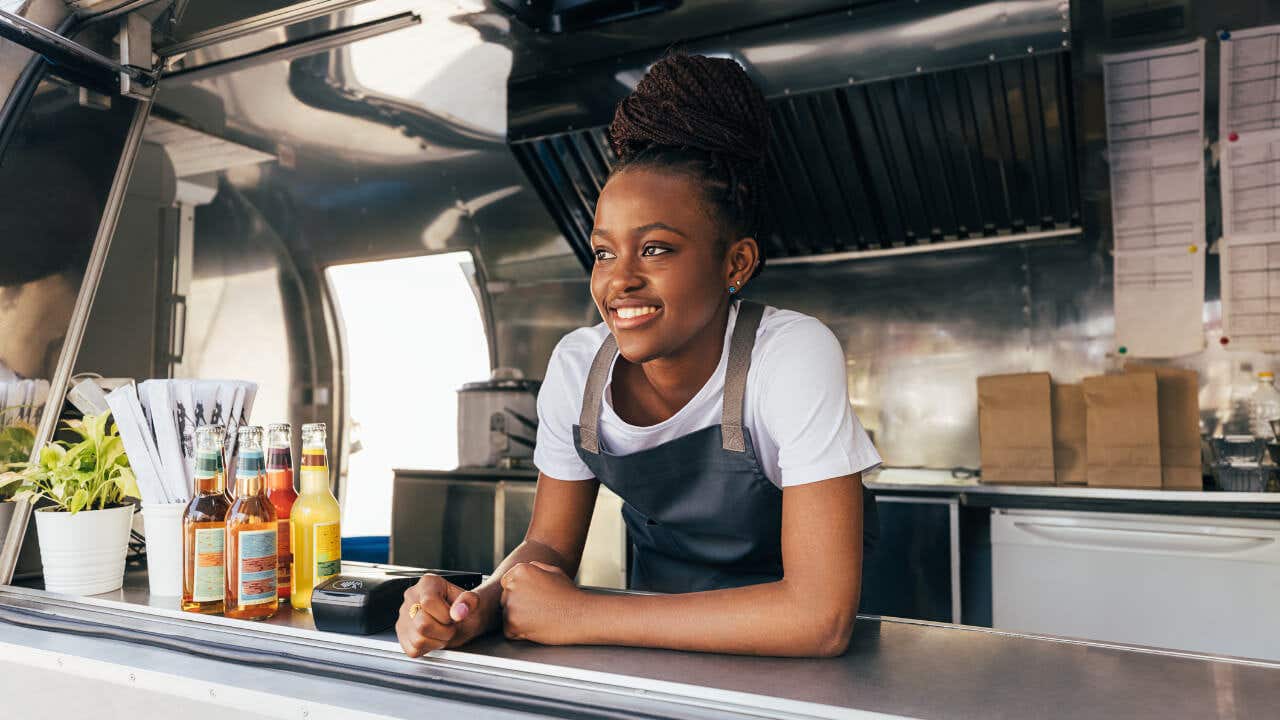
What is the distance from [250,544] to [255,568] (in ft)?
0.10

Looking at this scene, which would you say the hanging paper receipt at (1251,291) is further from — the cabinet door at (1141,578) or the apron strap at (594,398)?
the apron strap at (594,398)

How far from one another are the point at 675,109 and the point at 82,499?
99 centimetres

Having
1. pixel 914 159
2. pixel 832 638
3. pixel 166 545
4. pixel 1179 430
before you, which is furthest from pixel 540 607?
pixel 914 159

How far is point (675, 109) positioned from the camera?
1.05m

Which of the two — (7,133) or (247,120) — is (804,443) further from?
(247,120)

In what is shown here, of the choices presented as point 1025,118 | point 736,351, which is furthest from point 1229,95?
point 736,351

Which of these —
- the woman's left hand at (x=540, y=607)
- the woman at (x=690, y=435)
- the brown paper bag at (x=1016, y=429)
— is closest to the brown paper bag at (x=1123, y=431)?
the brown paper bag at (x=1016, y=429)

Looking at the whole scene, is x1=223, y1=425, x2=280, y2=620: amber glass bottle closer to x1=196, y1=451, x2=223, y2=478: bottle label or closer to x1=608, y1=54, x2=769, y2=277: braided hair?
x1=196, y1=451, x2=223, y2=478: bottle label

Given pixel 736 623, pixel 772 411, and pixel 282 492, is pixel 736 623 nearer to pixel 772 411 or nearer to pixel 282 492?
pixel 772 411

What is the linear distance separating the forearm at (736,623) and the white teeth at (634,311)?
337 millimetres

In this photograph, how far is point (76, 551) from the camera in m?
1.16

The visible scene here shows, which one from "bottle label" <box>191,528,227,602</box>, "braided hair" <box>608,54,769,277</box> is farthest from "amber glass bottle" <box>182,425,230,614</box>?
"braided hair" <box>608,54,769,277</box>

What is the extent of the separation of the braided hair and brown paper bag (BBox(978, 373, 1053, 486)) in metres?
1.81

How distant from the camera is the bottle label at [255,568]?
3.26 ft
